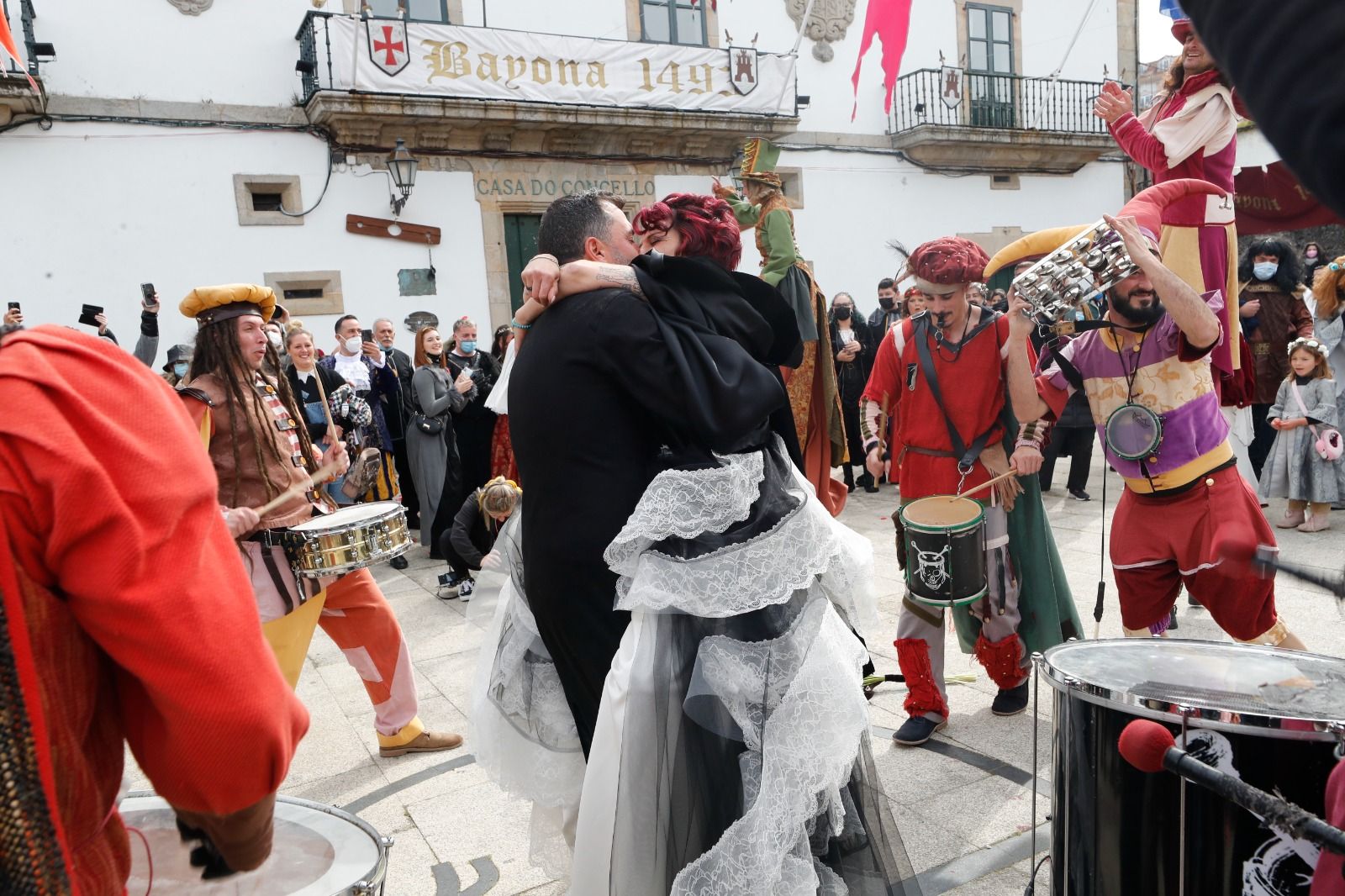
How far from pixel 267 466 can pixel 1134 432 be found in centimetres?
295

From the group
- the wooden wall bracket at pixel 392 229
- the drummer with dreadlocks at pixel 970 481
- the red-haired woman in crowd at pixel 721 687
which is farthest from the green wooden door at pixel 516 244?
the red-haired woman in crowd at pixel 721 687

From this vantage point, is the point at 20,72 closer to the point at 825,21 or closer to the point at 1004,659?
the point at 825,21

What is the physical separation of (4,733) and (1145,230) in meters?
3.22

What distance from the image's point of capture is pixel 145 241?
12.1m

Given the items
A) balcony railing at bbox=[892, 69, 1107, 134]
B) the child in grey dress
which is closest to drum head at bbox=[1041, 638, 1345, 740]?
the child in grey dress

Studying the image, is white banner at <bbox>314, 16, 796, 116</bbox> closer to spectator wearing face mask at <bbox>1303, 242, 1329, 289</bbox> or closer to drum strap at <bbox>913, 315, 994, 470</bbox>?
spectator wearing face mask at <bbox>1303, 242, 1329, 289</bbox>

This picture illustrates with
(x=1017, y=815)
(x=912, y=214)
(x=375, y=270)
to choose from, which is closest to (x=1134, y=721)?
(x=1017, y=815)

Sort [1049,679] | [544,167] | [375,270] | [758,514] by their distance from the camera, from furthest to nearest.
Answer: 1. [544,167]
2. [375,270]
3. [758,514]
4. [1049,679]

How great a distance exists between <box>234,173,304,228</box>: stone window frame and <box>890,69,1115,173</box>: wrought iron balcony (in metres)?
9.77

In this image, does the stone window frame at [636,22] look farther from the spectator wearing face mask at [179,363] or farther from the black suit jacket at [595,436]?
the black suit jacket at [595,436]

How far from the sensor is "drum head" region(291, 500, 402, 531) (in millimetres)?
3408

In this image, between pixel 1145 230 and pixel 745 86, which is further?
pixel 745 86

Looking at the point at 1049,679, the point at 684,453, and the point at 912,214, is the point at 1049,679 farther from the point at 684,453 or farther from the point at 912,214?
the point at 912,214

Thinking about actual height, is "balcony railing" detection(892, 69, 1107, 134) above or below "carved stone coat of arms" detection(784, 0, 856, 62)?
below
